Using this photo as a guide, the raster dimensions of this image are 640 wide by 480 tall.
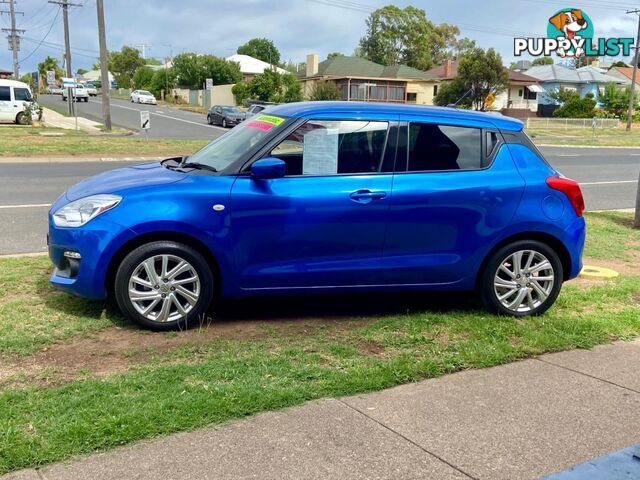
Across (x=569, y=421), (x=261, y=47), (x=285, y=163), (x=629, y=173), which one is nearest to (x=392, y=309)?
(x=285, y=163)

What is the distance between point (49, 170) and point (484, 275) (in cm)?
1388

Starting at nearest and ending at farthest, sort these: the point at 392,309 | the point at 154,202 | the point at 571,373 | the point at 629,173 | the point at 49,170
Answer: the point at 571,373, the point at 154,202, the point at 392,309, the point at 49,170, the point at 629,173

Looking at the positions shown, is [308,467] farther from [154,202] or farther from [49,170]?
[49,170]

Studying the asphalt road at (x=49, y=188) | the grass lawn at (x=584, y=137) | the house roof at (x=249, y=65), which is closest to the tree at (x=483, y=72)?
the grass lawn at (x=584, y=137)

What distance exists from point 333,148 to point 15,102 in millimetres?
31343

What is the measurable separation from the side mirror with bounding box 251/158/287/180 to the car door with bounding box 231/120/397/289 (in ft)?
0.20

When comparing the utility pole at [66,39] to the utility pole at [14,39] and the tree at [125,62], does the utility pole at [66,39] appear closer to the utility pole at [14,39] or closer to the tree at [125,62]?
the utility pole at [14,39]

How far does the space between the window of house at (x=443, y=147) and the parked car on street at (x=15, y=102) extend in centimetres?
3082

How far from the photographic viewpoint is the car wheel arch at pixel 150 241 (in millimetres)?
4715

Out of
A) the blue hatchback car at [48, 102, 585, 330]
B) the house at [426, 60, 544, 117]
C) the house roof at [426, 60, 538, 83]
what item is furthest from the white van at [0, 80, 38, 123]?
the house at [426, 60, 544, 117]

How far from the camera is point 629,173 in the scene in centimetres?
2019

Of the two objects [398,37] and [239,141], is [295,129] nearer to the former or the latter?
[239,141]

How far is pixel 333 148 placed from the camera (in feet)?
16.8

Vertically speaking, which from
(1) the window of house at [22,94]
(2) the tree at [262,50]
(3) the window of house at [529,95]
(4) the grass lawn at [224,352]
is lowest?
(4) the grass lawn at [224,352]
